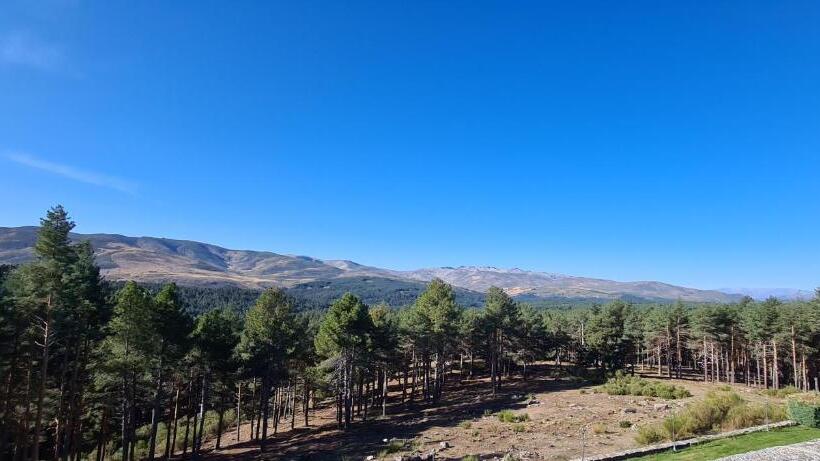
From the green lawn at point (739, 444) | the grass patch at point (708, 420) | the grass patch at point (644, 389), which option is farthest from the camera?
the grass patch at point (644, 389)

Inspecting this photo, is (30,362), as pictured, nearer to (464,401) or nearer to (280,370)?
(280,370)

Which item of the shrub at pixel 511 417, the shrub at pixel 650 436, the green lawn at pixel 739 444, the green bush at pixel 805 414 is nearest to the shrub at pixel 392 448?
the shrub at pixel 511 417

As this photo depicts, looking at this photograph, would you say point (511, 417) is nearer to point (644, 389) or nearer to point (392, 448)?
point (392, 448)

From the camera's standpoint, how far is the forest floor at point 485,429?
28.1 m

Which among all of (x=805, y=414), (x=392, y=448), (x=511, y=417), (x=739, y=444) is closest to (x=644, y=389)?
(x=511, y=417)

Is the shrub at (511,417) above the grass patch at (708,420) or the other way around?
the other way around

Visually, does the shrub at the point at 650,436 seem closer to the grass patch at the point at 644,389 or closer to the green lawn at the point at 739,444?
the green lawn at the point at 739,444

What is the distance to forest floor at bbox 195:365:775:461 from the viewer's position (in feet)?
92.2

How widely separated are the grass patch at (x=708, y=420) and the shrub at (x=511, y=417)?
1036 cm

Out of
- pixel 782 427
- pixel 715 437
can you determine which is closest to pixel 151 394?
pixel 715 437

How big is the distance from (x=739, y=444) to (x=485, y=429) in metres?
17.0

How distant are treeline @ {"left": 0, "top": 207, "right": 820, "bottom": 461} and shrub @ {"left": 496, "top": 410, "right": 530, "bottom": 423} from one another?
→ 10551 mm

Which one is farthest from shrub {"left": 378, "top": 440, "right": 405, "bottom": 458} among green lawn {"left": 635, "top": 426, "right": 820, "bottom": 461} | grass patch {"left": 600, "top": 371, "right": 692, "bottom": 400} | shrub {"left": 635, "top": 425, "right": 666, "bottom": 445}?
grass patch {"left": 600, "top": 371, "right": 692, "bottom": 400}

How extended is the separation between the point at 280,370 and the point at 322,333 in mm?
4594
